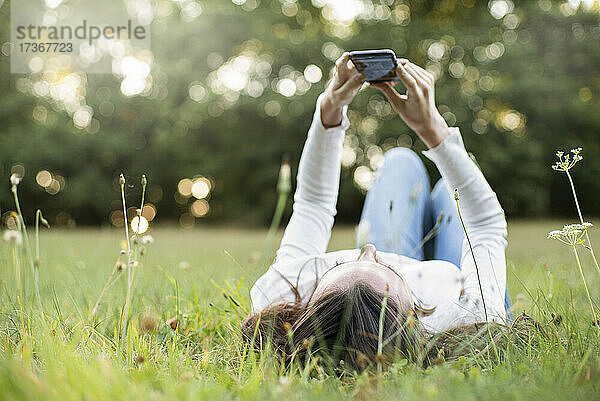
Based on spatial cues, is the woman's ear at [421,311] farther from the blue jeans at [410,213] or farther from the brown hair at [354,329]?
the blue jeans at [410,213]

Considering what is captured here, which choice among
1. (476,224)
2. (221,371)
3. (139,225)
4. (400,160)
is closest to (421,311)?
(476,224)

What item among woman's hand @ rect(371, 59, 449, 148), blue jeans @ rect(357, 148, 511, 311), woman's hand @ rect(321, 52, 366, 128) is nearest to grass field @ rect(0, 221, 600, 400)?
woman's hand @ rect(371, 59, 449, 148)

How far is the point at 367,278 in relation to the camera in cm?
133

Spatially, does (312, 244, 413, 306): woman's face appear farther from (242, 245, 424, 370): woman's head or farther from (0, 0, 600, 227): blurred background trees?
(0, 0, 600, 227): blurred background trees

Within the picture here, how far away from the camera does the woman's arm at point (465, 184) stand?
1590 millimetres

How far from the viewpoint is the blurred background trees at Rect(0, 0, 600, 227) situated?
1359cm

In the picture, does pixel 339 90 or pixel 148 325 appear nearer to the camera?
pixel 148 325

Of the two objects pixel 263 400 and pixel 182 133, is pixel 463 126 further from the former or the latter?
pixel 263 400

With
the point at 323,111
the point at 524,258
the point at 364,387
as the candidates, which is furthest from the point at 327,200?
the point at 524,258

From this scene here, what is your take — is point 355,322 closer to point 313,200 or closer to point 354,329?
point 354,329

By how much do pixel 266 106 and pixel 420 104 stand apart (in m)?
13.0

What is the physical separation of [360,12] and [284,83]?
282 cm

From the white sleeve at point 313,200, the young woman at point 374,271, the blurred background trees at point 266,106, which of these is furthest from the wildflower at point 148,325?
the blurred background trees at point 266,106

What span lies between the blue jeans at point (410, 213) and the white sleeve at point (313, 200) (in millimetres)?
395
